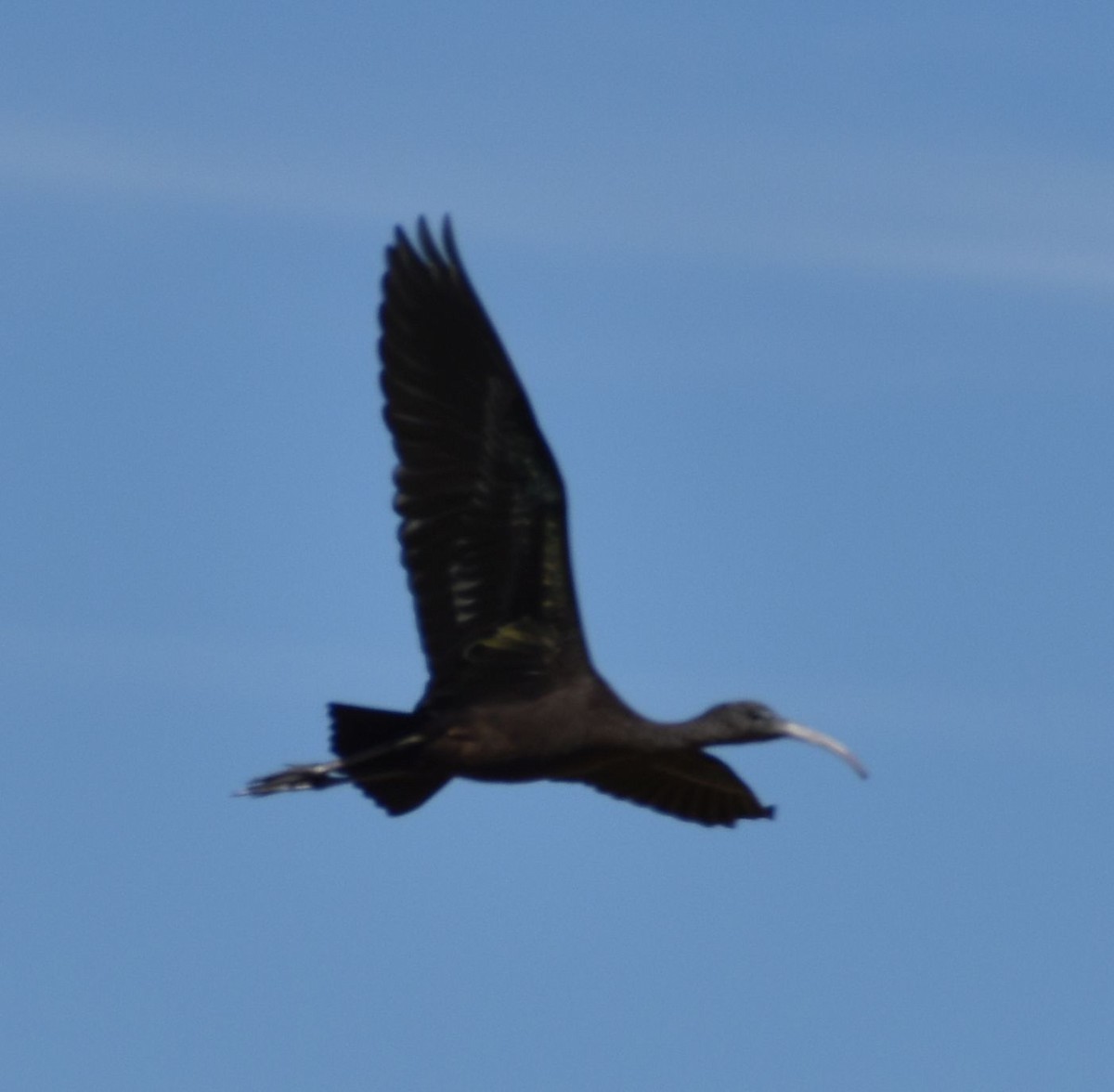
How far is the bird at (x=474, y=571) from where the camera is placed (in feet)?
73.2

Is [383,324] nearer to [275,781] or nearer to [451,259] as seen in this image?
[451,259]

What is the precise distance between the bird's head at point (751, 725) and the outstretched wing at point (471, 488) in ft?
3.09

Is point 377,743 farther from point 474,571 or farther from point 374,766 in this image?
point 474,571

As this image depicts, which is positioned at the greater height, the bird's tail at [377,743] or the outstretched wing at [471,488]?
the outstretched wing at [471,488]

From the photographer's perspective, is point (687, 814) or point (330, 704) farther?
point (687, 814)

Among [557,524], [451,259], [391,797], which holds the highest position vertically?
[451,259]

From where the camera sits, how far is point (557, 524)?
73.4 feet

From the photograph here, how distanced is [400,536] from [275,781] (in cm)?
159

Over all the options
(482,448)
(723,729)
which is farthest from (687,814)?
(482,448)

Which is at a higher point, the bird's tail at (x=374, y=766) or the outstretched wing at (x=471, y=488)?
the outstretched wing at (x=471, y=488)

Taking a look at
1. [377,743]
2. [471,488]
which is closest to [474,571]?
[471,488]

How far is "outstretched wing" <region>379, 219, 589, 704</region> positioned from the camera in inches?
879

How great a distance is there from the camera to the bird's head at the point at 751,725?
22844 millimetres

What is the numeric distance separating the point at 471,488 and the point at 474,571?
0.48 m
